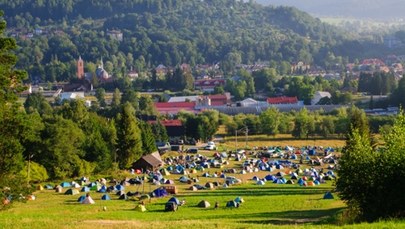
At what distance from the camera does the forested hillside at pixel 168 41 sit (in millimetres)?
143875

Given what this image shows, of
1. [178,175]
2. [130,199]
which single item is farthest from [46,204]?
[178,175]

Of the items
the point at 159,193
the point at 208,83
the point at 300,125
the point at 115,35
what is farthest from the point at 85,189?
the point at 115,35

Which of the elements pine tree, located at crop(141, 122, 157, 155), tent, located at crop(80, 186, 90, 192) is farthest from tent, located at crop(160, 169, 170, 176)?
tent, located at crop(80, 186, 90, 192)

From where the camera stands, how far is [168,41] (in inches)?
6176

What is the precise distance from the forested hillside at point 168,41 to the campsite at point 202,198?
80.8m

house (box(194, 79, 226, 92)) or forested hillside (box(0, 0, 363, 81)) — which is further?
forested hillside (box(0, 0, 363, 81))

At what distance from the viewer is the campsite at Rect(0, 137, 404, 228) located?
14.4m

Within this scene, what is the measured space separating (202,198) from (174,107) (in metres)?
51.1

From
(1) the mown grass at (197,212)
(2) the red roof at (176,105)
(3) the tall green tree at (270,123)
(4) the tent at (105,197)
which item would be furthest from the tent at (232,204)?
(2) the red roof at (176,105)

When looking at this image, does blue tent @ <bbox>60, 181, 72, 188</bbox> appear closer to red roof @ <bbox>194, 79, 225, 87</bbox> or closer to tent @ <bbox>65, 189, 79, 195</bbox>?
tent @ <bbox>65, 189, 79, 195</bbox>

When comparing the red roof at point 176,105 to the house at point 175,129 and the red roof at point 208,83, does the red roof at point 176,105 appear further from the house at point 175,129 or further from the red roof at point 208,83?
the red roof at point 208,83

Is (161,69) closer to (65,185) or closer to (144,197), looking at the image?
(65,185)

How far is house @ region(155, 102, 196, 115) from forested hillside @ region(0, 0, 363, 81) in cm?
4270

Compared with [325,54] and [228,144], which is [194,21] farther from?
[228,144]
